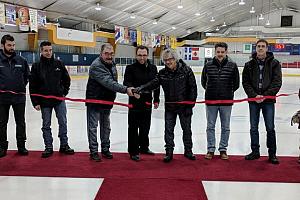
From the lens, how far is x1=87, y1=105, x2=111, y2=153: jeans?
435 cm

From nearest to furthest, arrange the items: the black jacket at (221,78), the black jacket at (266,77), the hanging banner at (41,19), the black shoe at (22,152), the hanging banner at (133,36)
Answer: the black jacket at (266,77), the black jacket at (221,78), the black shoe at (22,152), the hanging banner at (41,19), the hanging banner at (133,36)

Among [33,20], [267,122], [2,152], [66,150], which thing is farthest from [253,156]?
[33,20]

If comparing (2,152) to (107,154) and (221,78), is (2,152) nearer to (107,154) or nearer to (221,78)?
(107,154)

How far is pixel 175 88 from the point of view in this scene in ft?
14.0

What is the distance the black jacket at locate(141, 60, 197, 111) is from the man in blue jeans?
9.4 inches

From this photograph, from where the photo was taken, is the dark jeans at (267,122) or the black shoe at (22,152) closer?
the dark jeans at (267,122)

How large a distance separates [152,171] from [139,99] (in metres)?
0.97

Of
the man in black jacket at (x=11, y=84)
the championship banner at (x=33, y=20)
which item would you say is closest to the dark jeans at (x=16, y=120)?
the man in black jacket at (x=11, y=84)

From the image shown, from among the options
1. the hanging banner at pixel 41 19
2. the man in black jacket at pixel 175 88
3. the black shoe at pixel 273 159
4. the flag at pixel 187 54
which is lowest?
the black shoe at pixel 273 159

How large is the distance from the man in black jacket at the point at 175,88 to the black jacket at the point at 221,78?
0.24m

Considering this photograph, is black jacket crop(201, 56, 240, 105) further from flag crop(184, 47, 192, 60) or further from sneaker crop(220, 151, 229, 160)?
flag crop(184, 47, 192, 60)

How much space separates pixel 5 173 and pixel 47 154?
73 centimetres

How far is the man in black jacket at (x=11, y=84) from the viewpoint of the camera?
444 centimetres

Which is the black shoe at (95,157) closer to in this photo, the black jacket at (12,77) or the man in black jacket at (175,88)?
the man in black jacket at (175,88)
